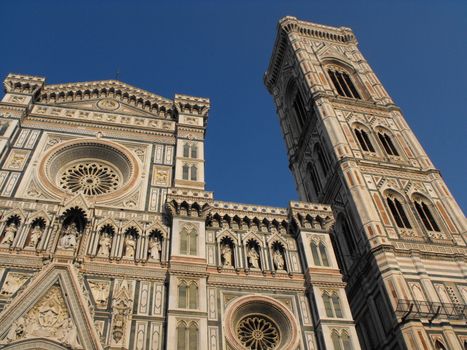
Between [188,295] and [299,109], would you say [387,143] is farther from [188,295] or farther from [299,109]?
[188,295]

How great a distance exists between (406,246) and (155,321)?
11329 mm

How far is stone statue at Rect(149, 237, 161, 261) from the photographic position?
17.8 meters

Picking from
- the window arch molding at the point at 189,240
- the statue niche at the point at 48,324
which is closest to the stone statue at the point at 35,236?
the statue niche at the point at 48,324

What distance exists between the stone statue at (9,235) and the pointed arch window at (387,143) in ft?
62.4

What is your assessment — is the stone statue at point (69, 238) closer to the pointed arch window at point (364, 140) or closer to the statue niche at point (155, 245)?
the statue niche at point (155, 245)

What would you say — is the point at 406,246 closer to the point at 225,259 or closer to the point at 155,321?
the point at 225,259

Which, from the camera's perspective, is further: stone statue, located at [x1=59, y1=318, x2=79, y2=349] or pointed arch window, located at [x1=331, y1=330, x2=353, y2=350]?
pointed arch window, located at [x1=331, y1=330, x2=353, y2=350]

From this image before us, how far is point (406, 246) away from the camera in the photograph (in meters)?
21.2

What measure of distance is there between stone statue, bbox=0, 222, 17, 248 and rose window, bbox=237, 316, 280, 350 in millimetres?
8261

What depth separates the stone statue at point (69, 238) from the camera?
1724 centimetres

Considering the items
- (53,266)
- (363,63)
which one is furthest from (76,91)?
(363,63)

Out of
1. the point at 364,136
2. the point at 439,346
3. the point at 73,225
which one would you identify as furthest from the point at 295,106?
the point at 439,346

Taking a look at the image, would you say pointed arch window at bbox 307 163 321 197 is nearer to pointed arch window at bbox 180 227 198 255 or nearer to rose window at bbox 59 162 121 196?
pointed arch window at bbox 180 227 198 255

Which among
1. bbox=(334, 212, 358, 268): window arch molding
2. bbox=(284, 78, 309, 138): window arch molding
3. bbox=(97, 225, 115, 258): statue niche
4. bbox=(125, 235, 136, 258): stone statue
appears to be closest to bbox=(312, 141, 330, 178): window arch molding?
bbox=(284, 78, 309, 138): window arch molding
